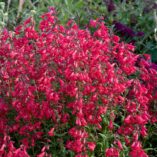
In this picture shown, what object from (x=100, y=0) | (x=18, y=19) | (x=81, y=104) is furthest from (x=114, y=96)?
(x=100, y=0)

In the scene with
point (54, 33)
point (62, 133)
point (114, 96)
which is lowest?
point (62, 133)

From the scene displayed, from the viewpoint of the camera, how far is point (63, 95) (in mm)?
3461

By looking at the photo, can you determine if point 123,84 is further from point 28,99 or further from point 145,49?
point 145,49

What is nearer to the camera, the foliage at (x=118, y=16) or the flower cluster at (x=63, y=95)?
the flower cluster at (x=63, y=95)

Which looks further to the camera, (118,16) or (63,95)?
(118,16)

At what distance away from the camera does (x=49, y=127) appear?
363cm

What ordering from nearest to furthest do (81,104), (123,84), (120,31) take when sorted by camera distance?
(81,104) → (123,84) → (120,31)

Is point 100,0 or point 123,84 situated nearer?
point 123,84

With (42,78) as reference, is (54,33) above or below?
above

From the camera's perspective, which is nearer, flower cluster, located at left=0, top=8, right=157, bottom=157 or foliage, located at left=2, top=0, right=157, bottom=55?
flower cluster, located at left=0, top=8, right=157, bottom=157

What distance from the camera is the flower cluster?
3.27m

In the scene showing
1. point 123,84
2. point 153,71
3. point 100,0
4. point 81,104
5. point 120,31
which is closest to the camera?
point 81,104

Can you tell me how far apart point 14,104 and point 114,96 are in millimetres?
767

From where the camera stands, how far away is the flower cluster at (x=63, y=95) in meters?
3.27
